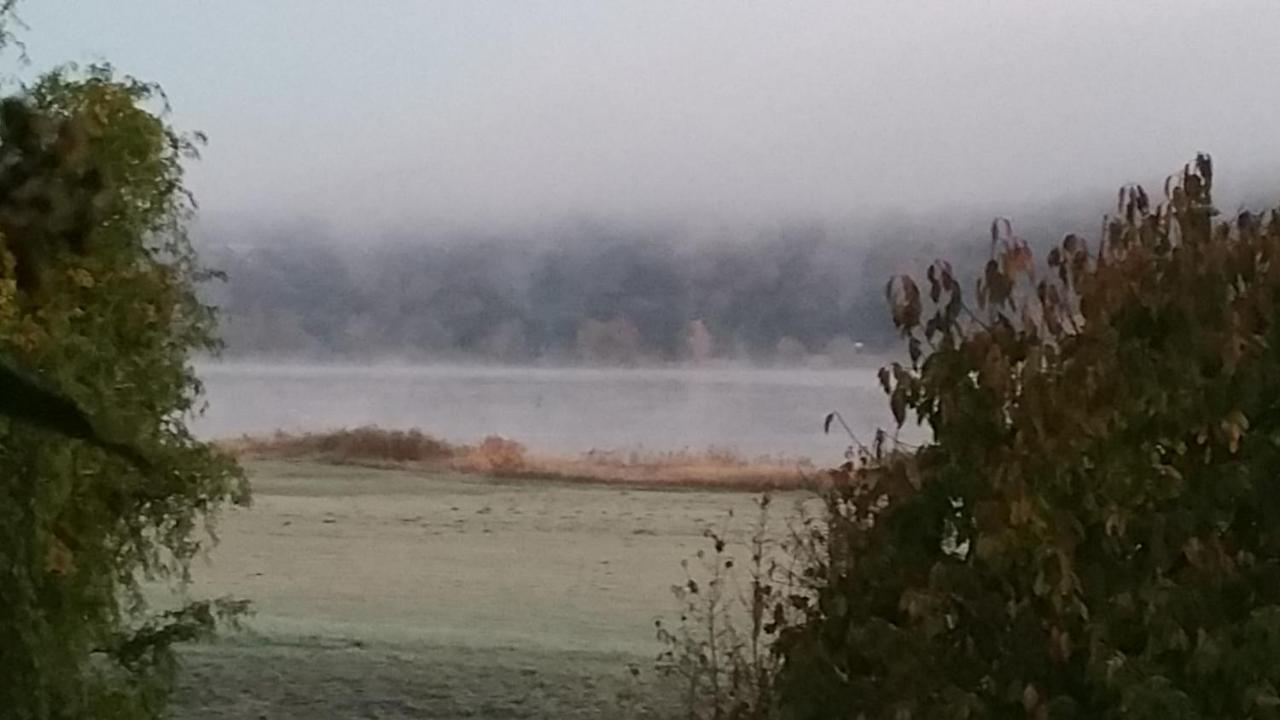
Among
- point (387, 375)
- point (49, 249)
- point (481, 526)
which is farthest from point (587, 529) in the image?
point (49, 249)

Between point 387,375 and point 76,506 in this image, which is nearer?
point 76,506

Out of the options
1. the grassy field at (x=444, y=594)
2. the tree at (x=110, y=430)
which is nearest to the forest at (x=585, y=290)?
the grassy field at (x=444, y=594)

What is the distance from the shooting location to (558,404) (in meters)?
1.56

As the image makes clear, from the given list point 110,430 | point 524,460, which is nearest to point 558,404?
point 524,460

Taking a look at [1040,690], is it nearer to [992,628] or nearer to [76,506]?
[992,628]

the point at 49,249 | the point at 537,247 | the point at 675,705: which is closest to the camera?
the point at 49,249

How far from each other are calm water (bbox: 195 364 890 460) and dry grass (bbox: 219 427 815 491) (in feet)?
0.03

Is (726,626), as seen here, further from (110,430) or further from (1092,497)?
(110,430)

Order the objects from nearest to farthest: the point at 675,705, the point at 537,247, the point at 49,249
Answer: the point at 49,249 < the point at 675,705 < the point at 537,247

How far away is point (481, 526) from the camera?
1.55m

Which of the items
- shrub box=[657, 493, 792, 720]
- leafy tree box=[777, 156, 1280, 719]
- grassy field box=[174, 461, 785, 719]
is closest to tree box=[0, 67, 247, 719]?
grassy field box=[174, 461, 785, 719]

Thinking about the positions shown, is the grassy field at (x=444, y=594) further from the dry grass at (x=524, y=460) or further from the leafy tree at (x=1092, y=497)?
the leafy tree at (x=1092, y=497)

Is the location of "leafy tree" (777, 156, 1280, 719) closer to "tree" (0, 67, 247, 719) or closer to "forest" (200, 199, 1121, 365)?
"forest" (200, 199, 1121, 365)

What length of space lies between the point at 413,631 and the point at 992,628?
0.64 meters
